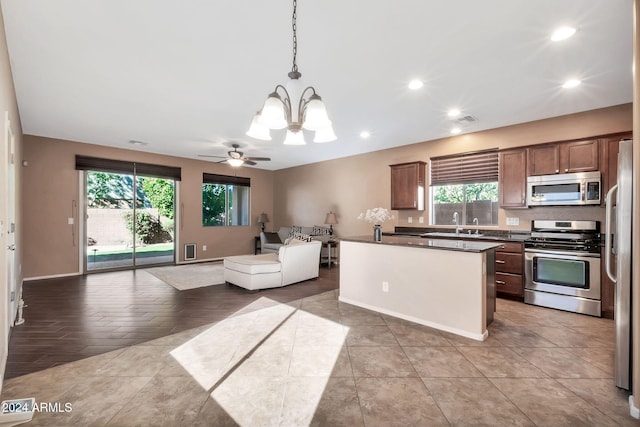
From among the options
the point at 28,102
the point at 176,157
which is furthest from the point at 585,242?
the point at 176,157

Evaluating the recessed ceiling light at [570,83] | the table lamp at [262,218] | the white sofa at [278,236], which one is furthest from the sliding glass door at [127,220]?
the recessed ceiling light at [570,83]

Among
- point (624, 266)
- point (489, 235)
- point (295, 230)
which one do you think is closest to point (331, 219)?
point (295, 230)

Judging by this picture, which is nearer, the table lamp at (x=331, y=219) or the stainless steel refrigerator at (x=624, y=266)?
the stainless steel refrigerator at (x=624, y=266)

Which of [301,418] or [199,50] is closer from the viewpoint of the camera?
[301,418]

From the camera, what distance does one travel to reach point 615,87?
10.5ft

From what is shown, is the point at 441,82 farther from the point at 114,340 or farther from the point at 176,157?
the point at 176,157

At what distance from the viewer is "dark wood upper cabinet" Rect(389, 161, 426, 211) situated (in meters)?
5.45

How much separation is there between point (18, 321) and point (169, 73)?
126 inches

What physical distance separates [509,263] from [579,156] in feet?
5.60

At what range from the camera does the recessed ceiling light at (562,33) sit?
87.4 inches

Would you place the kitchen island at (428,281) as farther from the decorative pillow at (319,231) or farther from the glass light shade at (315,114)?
the decorative pillow at (319,231)

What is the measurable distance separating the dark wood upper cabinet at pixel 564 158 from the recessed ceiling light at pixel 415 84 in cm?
232

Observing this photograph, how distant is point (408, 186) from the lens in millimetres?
5543

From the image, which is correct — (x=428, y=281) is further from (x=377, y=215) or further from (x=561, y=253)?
(x=561, y=253)
